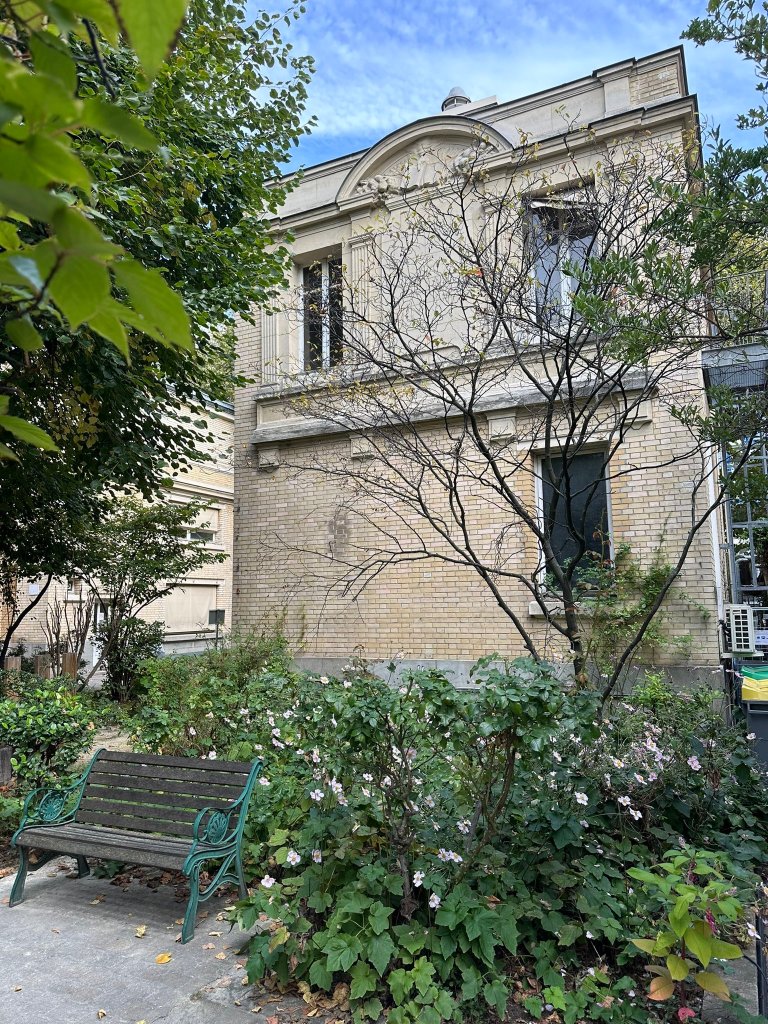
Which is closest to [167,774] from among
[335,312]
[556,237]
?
[335,312]

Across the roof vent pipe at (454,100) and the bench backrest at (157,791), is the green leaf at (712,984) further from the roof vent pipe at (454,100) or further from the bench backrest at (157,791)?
the roof vent pipe at (454,100)

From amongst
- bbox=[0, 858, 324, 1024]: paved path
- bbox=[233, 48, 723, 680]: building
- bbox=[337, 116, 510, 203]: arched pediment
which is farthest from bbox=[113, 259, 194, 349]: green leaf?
bbox=[337, 116, 510, 203]: arched pediment

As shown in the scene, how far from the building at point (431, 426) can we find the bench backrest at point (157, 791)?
3.03 metres

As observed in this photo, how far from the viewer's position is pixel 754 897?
3414mm

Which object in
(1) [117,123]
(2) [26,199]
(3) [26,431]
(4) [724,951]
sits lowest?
(4) [724,951]

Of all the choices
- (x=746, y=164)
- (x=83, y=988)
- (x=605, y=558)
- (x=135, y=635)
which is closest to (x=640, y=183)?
(x=746, y=164)

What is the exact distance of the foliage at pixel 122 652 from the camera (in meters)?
12.6

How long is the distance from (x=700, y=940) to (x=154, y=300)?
9.94 ft

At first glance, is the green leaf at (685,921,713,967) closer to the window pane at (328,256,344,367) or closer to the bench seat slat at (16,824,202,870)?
the bench seat slat at (16,824,202,870)

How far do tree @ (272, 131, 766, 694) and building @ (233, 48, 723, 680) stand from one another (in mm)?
68

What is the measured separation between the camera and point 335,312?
819 centimetres

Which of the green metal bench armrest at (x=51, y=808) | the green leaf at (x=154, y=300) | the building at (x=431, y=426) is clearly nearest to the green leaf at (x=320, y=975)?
the green metal bench armrest at (x=51, y=808)

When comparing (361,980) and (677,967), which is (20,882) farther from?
(677,967)

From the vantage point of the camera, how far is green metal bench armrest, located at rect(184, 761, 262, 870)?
427 cm
